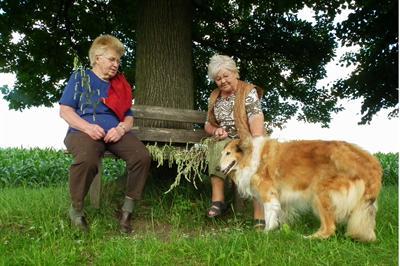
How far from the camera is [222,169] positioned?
17.3ft

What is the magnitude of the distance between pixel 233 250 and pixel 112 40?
2643 mm

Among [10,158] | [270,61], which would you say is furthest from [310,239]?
[10,158]

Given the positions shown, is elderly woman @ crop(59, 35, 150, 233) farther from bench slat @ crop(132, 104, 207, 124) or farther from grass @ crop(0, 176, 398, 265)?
bench slat @ crop(132, 104, 207, 124)

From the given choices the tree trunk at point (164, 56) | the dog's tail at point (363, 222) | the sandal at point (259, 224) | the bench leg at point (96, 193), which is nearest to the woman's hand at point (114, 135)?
the bench leg at point (96, 193)

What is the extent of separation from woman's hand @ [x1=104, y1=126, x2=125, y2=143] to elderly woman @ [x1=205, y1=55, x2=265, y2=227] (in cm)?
115

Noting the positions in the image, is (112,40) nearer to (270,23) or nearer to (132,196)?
(132,196)

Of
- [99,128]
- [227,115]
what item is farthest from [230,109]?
[99,128]

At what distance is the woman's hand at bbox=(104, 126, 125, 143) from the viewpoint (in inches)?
198

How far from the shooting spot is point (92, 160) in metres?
4.84

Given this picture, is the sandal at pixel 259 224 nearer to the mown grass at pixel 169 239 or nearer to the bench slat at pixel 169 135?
the mown grass at pixel 169 239

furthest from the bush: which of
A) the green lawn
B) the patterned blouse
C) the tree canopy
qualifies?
the patterned blouse

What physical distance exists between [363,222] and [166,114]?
292 centimetres

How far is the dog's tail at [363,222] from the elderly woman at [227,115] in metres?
1.12

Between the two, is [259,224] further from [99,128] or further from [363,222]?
[99,128]
